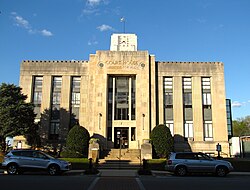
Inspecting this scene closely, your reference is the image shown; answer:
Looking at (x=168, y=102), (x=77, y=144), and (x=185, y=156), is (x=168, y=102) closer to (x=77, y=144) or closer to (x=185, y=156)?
(x=77, y=144)

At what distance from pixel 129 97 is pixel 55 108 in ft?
32.2

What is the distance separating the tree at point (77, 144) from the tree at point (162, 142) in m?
7.23

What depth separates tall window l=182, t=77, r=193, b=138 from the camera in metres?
35.7

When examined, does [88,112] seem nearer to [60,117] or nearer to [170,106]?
[60,117]

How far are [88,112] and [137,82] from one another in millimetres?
7376

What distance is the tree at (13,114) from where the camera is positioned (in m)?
28.9

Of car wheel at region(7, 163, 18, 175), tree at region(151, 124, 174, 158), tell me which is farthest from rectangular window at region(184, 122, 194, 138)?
car wheel at region(7, 163, 18, 175)

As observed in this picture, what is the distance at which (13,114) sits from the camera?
29.7 m

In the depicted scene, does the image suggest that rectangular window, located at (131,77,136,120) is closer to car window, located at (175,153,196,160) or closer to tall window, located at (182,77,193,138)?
tall window, located at (182,77,193,138)

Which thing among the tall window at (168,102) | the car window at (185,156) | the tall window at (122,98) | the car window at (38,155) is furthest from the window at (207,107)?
the car window at (38,155)

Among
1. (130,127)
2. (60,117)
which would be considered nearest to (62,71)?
(60,117)

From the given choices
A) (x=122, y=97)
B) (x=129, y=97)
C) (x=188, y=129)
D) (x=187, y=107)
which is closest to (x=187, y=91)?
(x=187, y=107)

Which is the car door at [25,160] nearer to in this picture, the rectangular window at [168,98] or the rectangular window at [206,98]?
the rectangular window at [168,98]

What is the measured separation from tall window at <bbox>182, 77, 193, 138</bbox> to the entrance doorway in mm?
7775
